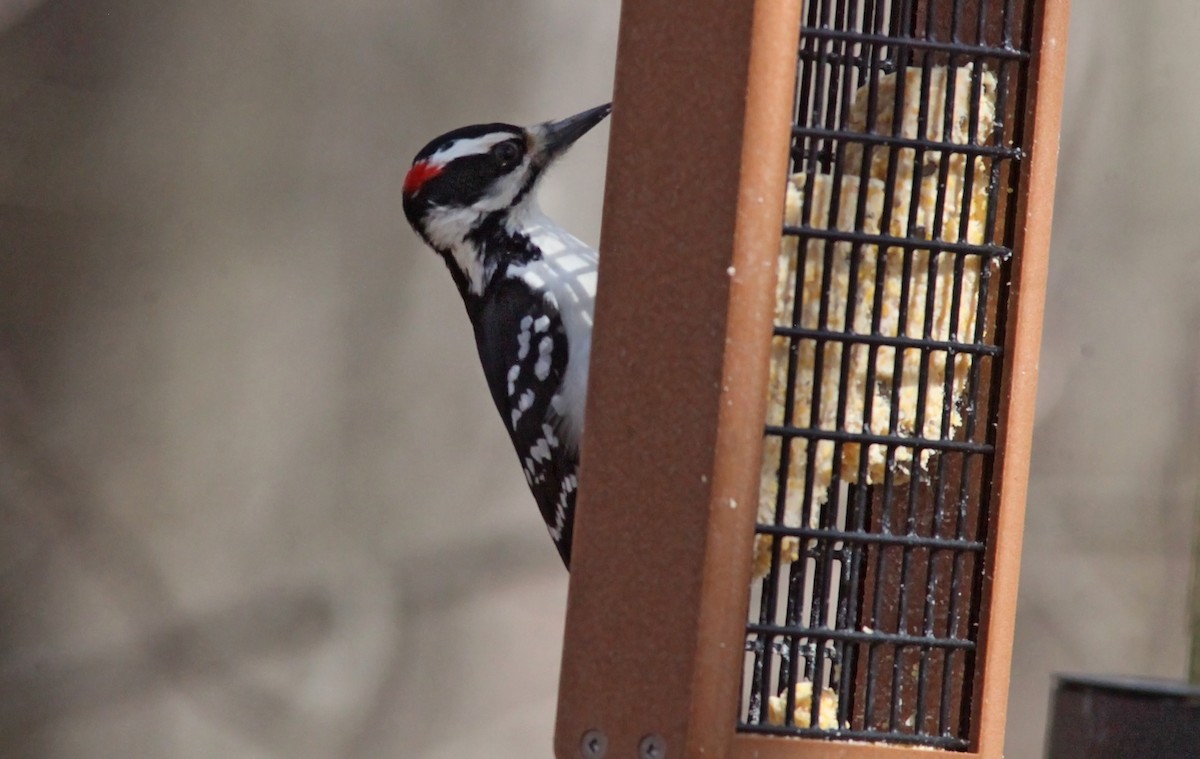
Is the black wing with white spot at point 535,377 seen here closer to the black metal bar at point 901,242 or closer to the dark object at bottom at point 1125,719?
the black metal bar at point 901,242

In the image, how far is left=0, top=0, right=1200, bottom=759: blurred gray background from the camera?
3314 millimetres

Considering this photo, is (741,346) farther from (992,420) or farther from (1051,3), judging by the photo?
(1051,3)

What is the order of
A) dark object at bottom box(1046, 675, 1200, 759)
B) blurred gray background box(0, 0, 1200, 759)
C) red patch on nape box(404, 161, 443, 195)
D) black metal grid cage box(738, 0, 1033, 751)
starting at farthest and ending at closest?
blurred gray background box(0, 0, 1200, 759) → red patch on nape box(404, 161, 443, 195) → black metal grid cage box(738, 0, 1033, 751) → dark object at bottom box(1046, 675, 1200, 759)

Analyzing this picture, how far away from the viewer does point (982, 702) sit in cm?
140

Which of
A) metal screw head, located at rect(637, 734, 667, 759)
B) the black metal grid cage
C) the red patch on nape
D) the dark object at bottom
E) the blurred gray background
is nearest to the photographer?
the dark object at bottom

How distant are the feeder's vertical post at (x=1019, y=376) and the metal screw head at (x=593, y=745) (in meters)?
0.41

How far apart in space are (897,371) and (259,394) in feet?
7.45

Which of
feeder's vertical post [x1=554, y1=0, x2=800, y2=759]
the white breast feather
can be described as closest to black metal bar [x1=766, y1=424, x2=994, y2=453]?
feeder's vertical post [x1=554, y1=0, x2=800, y2=759]

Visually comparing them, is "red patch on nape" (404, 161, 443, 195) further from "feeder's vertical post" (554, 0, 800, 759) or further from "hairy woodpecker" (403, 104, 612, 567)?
"feeder's vertical post" (554, 0, 800, 759)

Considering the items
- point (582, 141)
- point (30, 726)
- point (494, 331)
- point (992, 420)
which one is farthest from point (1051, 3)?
point (30, 726)

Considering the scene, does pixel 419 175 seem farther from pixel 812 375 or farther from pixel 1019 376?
pixel 1019 376

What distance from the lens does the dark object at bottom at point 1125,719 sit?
3.15ft

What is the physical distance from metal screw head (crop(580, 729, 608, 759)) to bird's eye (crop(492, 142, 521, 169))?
1467mm

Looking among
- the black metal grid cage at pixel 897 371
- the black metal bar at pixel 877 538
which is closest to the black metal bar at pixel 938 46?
the black metal grid cage at pixel 897 371
